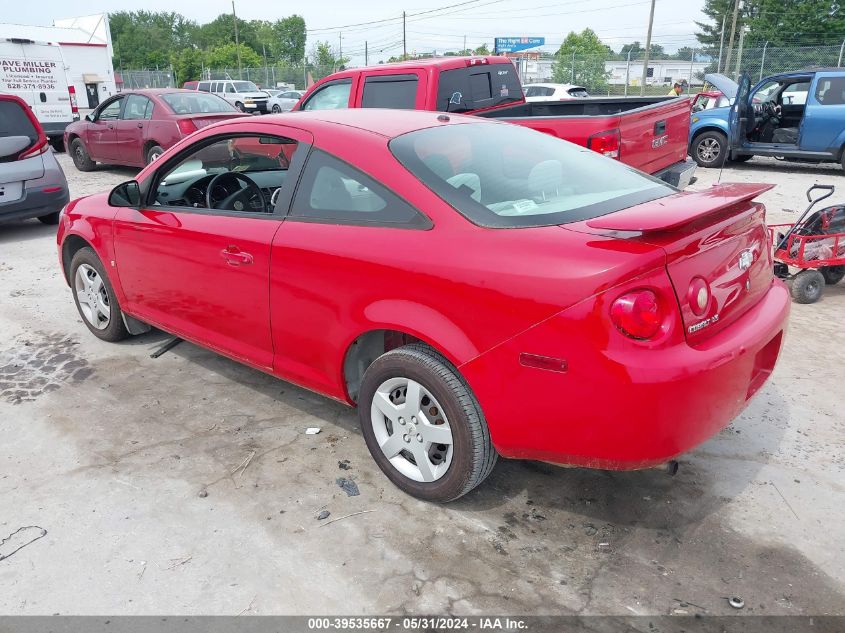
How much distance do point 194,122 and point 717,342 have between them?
33.7ft

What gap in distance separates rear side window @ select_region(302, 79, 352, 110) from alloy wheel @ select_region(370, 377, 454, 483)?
5690 millimetres

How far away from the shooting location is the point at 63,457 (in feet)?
11.3

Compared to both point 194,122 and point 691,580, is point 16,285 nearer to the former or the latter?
point 194,122

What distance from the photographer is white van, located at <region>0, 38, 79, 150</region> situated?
53.1ft

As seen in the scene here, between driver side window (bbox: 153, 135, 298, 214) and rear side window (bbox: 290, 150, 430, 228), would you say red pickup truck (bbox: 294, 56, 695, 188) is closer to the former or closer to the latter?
driver side window (bbox: 153, 135, 298, 214)

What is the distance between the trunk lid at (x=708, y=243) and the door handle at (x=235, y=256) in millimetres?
1725

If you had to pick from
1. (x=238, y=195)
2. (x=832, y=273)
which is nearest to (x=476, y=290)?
(x=238, y=195)

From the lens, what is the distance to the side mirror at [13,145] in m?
7.79

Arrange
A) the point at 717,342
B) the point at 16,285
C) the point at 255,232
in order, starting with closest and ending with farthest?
1. the point at 717,342
2. the point at 255,232
3. the point at 16,285

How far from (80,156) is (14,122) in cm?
593

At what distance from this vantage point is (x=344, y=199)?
312 centimetres

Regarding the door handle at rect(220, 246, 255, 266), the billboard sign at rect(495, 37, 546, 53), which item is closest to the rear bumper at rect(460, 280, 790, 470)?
the door handle at rect(220, 246, 255, 266)

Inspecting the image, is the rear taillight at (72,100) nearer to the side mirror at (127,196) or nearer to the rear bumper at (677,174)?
the side mirror at (127,196)

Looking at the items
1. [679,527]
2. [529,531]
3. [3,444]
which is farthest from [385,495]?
[3,444]
